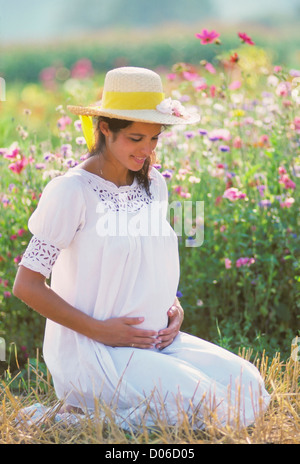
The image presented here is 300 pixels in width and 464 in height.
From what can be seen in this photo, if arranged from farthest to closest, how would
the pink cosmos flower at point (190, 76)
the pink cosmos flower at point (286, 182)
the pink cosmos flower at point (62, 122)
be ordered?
the pink cosmos flower at point (190, 76) < the pink cosmos flower at point (62, 122) < the pink cosmos flower at point (286, 182)

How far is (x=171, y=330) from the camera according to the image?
2.46 m

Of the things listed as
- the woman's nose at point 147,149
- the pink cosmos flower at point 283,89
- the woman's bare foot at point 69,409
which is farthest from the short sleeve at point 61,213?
the pink cosmos flower at point 283,89

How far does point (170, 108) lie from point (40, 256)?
0.65m

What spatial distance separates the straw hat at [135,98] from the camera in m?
2.34

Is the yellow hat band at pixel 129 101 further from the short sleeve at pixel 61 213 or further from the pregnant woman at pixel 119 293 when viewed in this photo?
the short sleeve at pixel 61 213

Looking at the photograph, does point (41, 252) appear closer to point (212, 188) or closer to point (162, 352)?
point (162, 352)

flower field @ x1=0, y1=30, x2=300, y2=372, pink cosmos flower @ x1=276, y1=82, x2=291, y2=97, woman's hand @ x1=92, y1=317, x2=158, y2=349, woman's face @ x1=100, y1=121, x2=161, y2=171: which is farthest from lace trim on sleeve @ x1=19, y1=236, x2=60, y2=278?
pink cosmos flower @ x1=276, y1=82, x2=291, y2=97

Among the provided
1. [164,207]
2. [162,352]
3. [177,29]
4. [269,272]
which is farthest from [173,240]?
[177,29]

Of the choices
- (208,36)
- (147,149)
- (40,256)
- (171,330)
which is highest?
(208,36)

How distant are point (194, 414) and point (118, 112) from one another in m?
0.98

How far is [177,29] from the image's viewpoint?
25.6 meters

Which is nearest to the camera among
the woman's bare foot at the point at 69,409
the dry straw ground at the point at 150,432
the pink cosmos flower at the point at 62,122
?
the dry straw ground at the point at 150,432

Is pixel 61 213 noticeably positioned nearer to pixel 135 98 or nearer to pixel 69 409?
pixel 135 98

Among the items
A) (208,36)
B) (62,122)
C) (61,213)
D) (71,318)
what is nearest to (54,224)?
(61,213)
